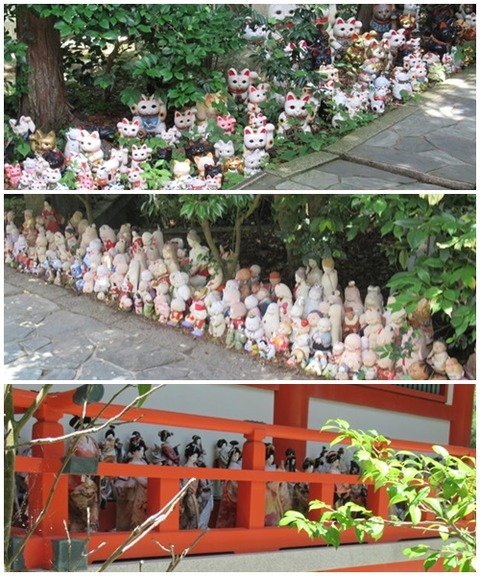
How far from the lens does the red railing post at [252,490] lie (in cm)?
507

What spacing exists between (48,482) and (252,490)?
1344 millimetres

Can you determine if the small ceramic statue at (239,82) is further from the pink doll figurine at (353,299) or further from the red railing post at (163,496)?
the red railing post at (163,496)

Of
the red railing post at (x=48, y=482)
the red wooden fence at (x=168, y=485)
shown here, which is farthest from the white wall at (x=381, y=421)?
the red railing post at (x=48, y=482)

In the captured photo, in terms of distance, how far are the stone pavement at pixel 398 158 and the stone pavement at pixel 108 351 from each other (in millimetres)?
1008

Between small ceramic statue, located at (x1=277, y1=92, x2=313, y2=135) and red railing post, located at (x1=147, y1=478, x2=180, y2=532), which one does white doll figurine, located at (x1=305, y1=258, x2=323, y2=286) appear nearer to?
small ceramic statue, located at (x1=277, y1=92, x2=313, y2=135)

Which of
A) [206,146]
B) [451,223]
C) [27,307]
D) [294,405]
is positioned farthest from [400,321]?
[27,307]

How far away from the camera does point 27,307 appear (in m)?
5.90

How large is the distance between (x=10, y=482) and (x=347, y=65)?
473 centimetres

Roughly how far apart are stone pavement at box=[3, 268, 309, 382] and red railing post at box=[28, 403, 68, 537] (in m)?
1.21

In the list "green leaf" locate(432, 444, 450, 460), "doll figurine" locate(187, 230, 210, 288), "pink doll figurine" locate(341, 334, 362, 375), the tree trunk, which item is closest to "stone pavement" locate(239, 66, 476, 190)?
"doll figurine" locate(187, 230, 210, 288)

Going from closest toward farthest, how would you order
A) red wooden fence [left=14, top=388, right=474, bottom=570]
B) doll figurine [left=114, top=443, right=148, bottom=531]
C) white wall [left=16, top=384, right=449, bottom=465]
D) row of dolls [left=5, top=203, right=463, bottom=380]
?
1. red wooden fence [left=14, top=388, right=474, bottom=570]
2. doll figurine [left=114, top=443, right=148, bottom=531]
3. row of dolls [left=5, top=203, right=463, bottom=380]
4. white wall [left=16, top=384, right=449, bottom=465]

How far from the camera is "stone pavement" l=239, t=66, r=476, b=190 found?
5805mm

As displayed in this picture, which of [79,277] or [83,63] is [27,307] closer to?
[79,277]

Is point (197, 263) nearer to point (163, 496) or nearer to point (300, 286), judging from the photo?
point (300, 286)
